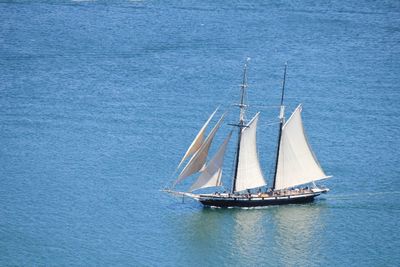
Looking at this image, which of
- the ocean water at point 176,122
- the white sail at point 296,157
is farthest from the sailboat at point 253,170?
the ocean water at point 176,122

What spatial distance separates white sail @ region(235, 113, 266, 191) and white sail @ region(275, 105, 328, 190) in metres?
2.66

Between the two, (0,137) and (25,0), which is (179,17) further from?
(0,137)

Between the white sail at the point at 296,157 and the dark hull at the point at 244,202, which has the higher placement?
the white sail at the point at 296,157

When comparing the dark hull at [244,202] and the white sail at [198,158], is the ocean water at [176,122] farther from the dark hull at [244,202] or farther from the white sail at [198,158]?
the white sail at [198,158]

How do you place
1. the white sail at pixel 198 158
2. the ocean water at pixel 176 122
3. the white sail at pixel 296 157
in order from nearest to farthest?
1. the ocean water at pixel 176 122
2. the white sail at pixel 198 158
3. the white sail at pixel 296 157

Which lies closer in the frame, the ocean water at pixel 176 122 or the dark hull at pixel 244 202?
the ocean water at pixel 176 122

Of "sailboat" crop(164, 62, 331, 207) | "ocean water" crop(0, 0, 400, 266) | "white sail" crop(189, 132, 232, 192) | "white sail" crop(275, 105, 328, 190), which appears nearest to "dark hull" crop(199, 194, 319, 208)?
"sailboat" crop(164, 62, 331, 207)

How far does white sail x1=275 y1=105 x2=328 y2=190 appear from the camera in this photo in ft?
384

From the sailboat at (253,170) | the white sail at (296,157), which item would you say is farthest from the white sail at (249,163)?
the white sail at (296,157)

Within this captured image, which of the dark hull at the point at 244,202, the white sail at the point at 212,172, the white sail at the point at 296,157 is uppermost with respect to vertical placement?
the white sail at the point at 296,157

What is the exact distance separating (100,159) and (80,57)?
3523 cm

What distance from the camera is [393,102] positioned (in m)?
142

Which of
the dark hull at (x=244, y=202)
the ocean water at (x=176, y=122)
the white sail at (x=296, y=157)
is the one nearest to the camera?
the ocean water at (x=176, y=122)

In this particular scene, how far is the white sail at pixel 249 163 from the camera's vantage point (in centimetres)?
11544
